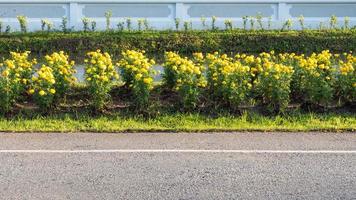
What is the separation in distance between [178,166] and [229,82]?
9.14 feet

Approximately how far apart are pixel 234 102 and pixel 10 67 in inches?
129

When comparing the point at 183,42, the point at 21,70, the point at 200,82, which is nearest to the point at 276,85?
the point at 200,82

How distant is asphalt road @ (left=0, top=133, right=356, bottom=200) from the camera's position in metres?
6.35

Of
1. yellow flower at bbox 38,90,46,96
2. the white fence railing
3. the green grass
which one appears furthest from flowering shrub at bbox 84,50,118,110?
the white fence railing

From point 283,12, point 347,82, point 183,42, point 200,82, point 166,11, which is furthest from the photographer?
point 166,11

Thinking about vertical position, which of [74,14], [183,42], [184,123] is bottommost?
[184,123]

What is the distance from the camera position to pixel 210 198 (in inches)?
241

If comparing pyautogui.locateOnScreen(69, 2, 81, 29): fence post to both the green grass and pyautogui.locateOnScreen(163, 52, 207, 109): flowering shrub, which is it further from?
the green grass

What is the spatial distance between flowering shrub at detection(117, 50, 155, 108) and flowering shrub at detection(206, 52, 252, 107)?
3.06 ft

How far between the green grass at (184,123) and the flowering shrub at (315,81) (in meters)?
0.30

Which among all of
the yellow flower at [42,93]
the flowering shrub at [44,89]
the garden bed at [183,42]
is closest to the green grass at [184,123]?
the flowering shrub at [44,89]

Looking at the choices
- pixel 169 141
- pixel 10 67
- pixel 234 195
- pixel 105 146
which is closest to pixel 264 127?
pixel 169 141

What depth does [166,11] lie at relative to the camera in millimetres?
17594

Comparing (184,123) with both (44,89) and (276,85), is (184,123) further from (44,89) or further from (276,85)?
(44,89)
